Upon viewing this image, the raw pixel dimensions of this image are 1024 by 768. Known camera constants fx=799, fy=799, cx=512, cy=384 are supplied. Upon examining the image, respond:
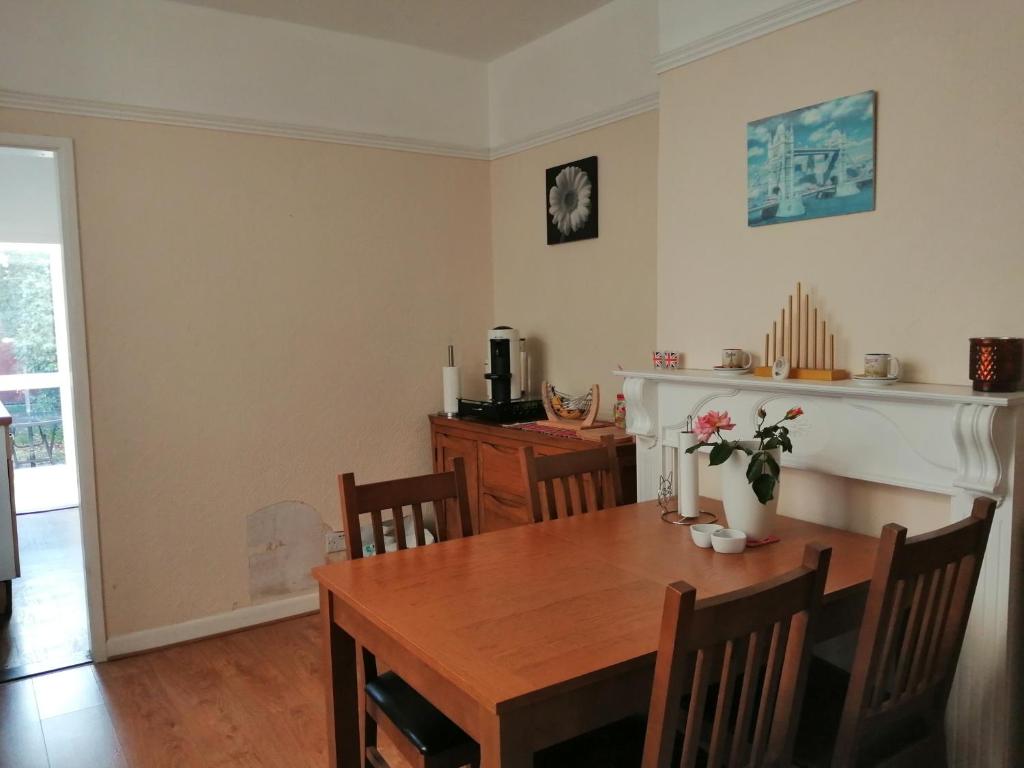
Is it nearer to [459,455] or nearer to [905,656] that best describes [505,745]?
[905,656]

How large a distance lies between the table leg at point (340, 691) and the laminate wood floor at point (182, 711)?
0.52 m

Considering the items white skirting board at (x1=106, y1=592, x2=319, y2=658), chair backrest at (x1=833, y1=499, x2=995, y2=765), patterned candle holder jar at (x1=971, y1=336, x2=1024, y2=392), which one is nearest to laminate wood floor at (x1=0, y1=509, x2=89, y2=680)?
white skirting board at (x1=106, y1=592, x2=319, y2=658)

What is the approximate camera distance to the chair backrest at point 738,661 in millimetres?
1224

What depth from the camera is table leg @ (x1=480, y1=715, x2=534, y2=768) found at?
131cm

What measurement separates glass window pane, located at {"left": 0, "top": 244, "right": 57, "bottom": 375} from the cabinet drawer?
13.9ft

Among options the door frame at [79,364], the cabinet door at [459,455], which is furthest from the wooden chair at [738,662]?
the door frame at [79,364]

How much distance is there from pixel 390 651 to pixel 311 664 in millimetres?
1668

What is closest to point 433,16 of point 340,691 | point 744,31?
point 744,31

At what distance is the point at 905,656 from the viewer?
165 centimetres

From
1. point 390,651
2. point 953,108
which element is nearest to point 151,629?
point 390,651

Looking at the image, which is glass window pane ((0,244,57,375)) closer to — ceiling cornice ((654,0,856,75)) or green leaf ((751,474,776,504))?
ceiling cornice ((654,0,856,75))

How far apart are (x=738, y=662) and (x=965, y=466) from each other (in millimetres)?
929

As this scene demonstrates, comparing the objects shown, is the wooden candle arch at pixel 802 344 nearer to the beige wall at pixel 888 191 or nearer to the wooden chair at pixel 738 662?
Answer: the beige wall at pixel 888 191

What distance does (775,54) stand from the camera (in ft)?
7.93
